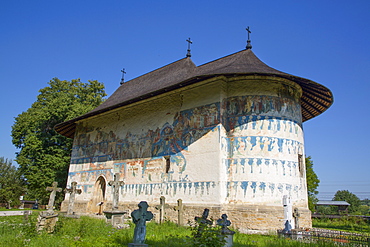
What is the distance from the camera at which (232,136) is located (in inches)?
460

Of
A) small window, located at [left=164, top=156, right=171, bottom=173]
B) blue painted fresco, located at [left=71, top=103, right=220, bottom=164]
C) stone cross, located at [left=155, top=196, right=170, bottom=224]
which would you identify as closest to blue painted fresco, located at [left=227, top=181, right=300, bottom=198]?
blue painted fresco, located at [left=71, top=103, right=220, bottom=164]

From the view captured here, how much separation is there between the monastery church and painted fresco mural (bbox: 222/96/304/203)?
35mm

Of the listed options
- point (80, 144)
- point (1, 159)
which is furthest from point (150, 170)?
point (1, 159)

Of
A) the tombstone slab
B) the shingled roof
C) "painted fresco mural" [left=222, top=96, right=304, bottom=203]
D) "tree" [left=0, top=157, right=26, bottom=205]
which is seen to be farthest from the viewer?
"tree" [left=0, top=157, right=26, bottom=205]

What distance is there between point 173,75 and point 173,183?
20.3 ft

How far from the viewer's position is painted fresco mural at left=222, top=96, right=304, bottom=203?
432 inches

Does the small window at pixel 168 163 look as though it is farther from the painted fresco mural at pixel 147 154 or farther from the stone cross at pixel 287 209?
the stone cross at pixel 287 209

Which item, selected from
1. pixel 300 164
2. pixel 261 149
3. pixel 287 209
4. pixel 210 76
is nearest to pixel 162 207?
pixel 261 149

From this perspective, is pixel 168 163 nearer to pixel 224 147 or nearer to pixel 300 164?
pixel 224 147

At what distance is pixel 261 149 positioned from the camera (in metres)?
11.3

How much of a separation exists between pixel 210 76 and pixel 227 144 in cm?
265

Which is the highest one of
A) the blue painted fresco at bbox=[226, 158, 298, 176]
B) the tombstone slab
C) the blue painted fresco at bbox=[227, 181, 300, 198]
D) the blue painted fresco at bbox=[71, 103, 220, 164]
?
the blue painted fresco at bbox=[71, 103, 220, 164]

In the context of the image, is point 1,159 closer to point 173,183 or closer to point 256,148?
point 173,183

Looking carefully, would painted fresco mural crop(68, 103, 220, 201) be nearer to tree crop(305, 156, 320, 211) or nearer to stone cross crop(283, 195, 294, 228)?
stone cross crop(283, 195, 294, 228)
